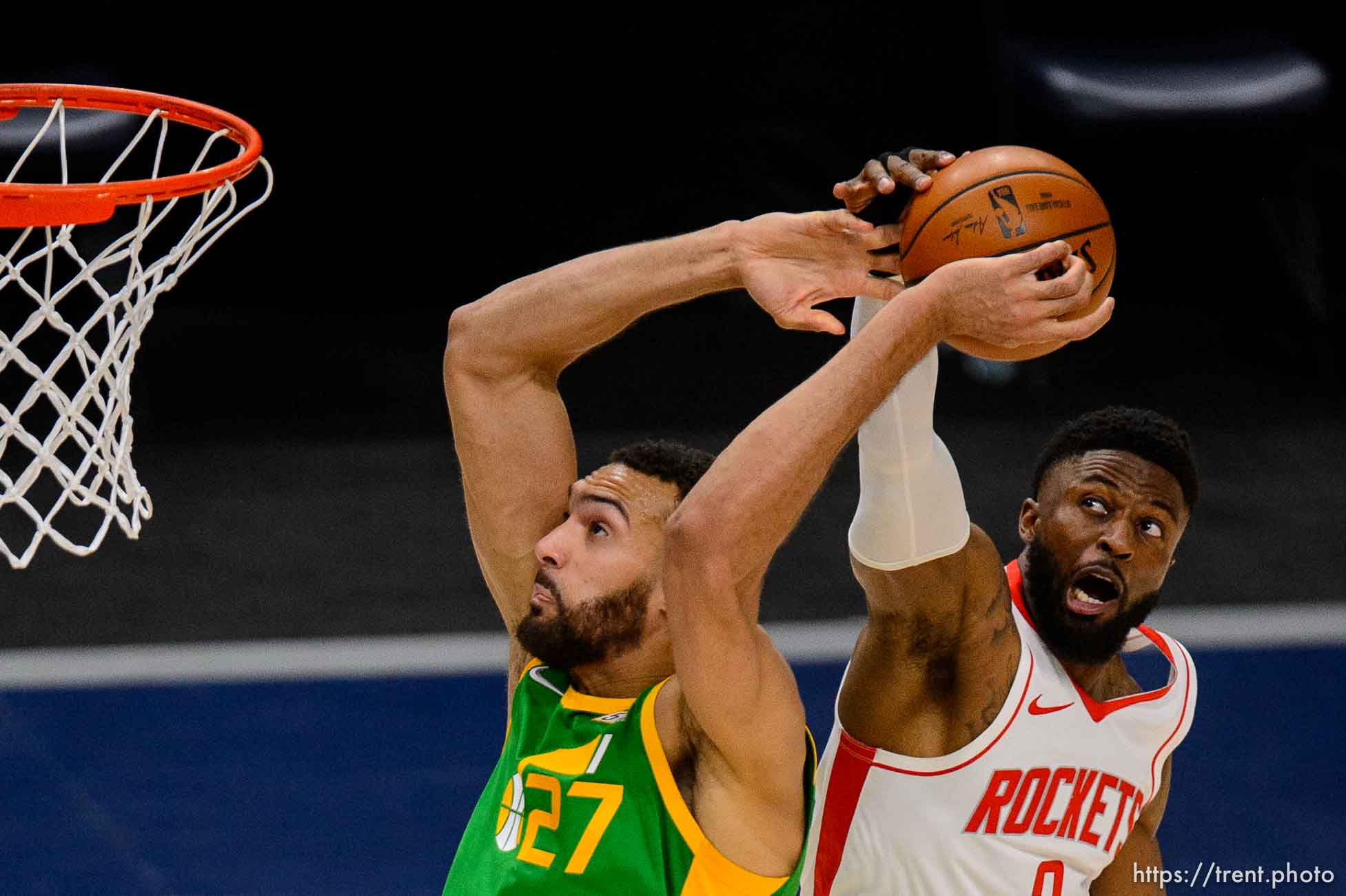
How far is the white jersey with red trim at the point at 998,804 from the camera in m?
3.20

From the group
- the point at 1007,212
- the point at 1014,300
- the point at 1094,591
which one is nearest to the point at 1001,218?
the point at 1007,212

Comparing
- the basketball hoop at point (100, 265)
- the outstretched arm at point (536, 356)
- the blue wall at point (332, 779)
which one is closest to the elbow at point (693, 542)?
the outstretched arm at point (536, 356)

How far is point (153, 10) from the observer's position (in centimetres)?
862

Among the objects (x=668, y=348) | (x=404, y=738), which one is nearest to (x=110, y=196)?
(x=404, y=738)

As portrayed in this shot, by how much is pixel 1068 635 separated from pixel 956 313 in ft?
2.91

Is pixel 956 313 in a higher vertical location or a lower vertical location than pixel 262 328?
higher

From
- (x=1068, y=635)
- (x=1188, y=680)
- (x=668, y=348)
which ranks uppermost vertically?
(x=1068, y=635)

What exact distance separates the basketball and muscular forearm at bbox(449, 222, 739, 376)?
1.21ft

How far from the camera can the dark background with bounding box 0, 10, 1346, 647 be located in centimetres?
783

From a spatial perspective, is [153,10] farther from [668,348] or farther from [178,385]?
[668,348]

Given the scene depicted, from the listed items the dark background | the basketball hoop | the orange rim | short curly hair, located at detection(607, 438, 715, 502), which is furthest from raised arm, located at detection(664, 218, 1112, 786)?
the dark background

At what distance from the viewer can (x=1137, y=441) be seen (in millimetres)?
3408

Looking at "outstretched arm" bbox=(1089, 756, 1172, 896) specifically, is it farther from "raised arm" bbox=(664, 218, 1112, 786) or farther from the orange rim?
the orange rim

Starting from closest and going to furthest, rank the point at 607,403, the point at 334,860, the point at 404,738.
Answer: the point at 334,860 → the point at 404,738 → the point at 607,403
